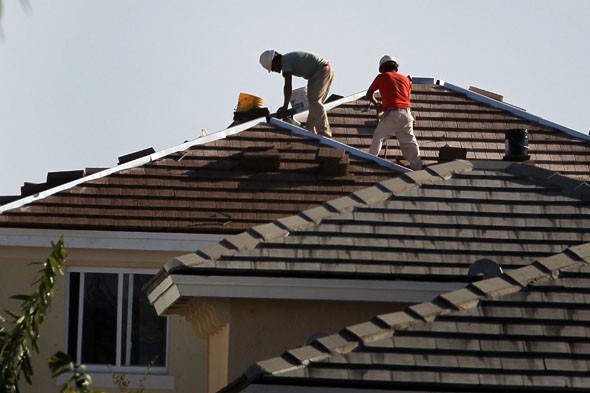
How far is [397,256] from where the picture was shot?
14.7m

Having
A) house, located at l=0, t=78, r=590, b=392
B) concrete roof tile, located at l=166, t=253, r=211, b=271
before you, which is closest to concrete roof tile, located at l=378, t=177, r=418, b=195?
concrete roof tile, located at l=166, t=253, r=211, b=271

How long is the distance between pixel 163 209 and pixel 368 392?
1004cm

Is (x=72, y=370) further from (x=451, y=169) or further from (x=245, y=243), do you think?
(x=451, y=169)

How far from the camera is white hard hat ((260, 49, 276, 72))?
Answer: 944 inches

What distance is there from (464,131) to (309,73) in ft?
7.14

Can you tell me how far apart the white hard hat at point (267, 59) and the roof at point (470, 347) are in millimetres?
11500

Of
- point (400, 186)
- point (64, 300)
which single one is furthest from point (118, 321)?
point (400, 186)

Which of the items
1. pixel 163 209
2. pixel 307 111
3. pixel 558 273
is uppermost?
pixel 307 111

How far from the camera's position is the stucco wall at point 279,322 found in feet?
49.0

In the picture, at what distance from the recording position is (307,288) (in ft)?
47.7

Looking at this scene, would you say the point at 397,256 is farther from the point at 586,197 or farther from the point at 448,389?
the point at 448,389

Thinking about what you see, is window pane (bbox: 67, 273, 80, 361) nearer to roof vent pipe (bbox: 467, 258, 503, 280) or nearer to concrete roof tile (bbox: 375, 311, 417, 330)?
roof vent pipe (bbox: 467, 258, 503, 280)

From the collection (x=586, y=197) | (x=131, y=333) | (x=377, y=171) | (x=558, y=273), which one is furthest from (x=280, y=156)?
(x=558, y=273)

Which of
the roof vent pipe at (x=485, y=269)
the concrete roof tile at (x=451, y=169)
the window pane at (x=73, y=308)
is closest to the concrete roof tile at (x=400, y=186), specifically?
the concrete roof tile at (x=451, y=169)
